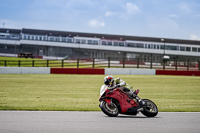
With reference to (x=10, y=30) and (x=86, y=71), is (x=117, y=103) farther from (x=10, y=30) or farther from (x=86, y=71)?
(x=10, y=30)

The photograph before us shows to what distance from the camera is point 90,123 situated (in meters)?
7.66

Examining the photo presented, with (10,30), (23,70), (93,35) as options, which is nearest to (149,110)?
(23,70)

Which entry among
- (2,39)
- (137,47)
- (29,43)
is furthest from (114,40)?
(2,39)

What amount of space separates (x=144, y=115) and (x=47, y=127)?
3.36 metres

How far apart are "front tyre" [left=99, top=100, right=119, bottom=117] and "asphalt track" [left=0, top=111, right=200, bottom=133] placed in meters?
0.20

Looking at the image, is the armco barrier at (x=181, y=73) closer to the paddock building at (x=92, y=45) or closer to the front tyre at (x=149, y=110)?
the front tyre at (x=149, y=110)

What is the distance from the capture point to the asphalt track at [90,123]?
677 centimetres

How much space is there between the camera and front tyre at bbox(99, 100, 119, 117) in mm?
8625

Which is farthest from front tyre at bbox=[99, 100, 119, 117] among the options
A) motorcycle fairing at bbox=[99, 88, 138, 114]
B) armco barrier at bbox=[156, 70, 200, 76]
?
armco barrier at bbox=[156, 70, 200, 76]

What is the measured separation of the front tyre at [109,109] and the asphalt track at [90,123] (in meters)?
0.20

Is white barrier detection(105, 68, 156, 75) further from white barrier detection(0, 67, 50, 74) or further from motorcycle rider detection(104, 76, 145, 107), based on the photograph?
motorcycle rider detection(104, 76, 145, 107)

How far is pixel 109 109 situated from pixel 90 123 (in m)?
1.24

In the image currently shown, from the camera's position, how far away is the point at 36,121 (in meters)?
7.72

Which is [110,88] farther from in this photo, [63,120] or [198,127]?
[198,127]
